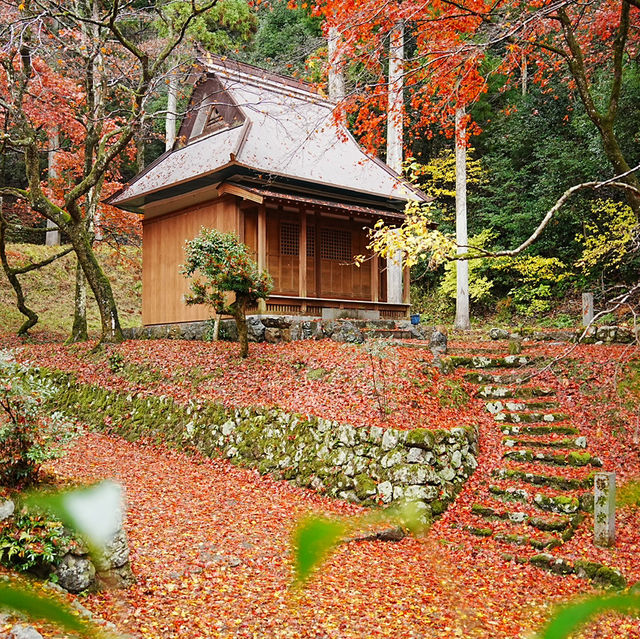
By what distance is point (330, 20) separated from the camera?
11375mm

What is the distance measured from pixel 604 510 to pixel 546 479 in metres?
Result: 1.45

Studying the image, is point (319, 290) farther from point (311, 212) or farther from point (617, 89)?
point (617, 89)

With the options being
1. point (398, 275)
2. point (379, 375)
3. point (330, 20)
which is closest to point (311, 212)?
point (398, 275)

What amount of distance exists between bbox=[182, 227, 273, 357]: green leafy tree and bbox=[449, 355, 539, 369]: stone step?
447 centimetres

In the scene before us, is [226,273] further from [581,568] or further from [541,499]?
[581,568]

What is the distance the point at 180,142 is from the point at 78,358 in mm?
7268

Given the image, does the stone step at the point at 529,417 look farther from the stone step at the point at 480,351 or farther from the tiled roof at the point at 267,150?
the tiled roof at the point at 267,150

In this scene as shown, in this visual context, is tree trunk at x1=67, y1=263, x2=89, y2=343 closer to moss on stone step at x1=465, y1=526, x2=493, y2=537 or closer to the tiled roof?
the tiled roof

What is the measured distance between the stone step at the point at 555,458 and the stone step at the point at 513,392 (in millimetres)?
1796

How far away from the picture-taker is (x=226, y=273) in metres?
12.3

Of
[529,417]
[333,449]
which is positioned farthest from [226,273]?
[529,417]

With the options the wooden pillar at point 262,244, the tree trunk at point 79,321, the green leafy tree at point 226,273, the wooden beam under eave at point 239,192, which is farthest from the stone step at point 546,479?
the tree trunk at point 79,321

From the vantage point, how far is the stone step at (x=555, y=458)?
9.18 metres

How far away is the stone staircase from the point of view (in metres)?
7.56
